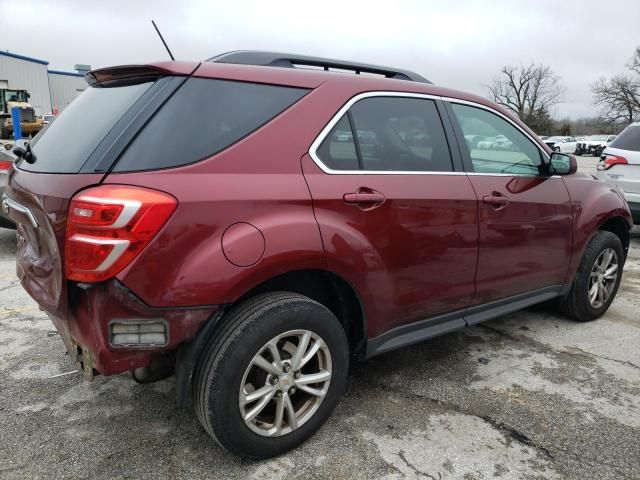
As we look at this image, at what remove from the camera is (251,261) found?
210 centimetres

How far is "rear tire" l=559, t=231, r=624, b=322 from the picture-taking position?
3.95m

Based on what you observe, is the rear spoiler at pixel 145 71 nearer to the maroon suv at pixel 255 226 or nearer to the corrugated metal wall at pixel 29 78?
the maroon suv at pixel 255 226

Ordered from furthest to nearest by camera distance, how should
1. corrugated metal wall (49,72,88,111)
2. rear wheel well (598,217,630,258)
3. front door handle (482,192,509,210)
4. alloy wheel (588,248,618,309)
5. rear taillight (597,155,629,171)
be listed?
corrugated metal wall (49,72,88,111) → rear taillight (597,155,629,171) → rear wheel well (598,217,630,258) → alloy wheel (588,248,618,309) → front door handle (482,192,509,210)

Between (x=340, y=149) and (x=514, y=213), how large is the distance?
4.38 ft

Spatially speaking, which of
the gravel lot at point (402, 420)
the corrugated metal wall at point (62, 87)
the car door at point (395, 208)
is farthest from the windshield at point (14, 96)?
the car door at point (395, 208)

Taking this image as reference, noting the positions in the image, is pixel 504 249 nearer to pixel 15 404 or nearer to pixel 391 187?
pixel 391 187

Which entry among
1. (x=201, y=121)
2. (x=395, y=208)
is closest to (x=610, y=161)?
(x=395, y=208)

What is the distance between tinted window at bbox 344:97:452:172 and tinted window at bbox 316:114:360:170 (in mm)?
60

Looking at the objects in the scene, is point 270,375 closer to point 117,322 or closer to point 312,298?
point 312,298

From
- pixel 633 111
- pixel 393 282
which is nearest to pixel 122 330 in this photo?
pixel 393 282

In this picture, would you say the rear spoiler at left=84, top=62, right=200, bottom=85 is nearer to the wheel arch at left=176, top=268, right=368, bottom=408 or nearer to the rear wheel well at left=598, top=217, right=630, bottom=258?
the wheel arch at left=176, top=268, right=368, bottom=408

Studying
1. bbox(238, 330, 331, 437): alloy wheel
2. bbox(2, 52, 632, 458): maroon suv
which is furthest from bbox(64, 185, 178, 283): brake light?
bbox(238, 330, 331, 437): alloy wheel

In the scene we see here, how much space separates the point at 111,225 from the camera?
74.5 inches

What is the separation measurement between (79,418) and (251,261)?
4.63 feet
